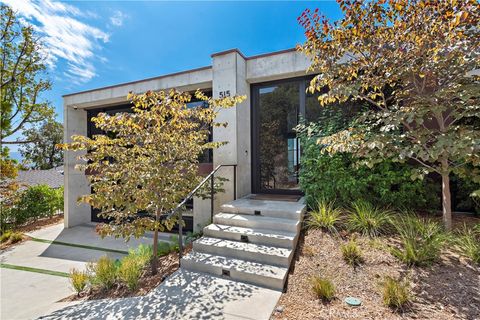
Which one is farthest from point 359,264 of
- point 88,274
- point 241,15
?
point 241,15

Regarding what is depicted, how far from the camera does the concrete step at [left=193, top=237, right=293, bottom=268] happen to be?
3434 mm

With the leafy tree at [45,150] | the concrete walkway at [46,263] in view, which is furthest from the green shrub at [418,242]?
the leafy tree at [45,150]

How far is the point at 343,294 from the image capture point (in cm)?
284

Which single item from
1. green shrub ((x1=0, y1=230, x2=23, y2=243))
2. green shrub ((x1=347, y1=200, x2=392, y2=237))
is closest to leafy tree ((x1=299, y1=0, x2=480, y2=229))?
green shrub ((x1=347, y1=200, x2=392, y2=237))

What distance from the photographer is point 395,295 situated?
2.53 meters

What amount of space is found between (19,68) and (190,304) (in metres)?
11.3

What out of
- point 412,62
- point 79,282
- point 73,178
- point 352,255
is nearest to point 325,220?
point 352,255

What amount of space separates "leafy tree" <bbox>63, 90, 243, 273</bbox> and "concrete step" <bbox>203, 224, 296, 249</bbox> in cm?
87

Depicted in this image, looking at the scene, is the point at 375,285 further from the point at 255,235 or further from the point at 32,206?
the point at 32,206

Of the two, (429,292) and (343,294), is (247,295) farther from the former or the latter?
(429,292)

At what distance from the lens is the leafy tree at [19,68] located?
25.7 ft

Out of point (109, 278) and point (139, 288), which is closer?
point (139, 288)

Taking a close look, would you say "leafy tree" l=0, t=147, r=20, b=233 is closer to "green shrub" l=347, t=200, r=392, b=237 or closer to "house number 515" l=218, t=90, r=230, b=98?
"house number 515" l=218, t=90, r=230, b=98

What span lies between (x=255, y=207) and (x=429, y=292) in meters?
3.05
